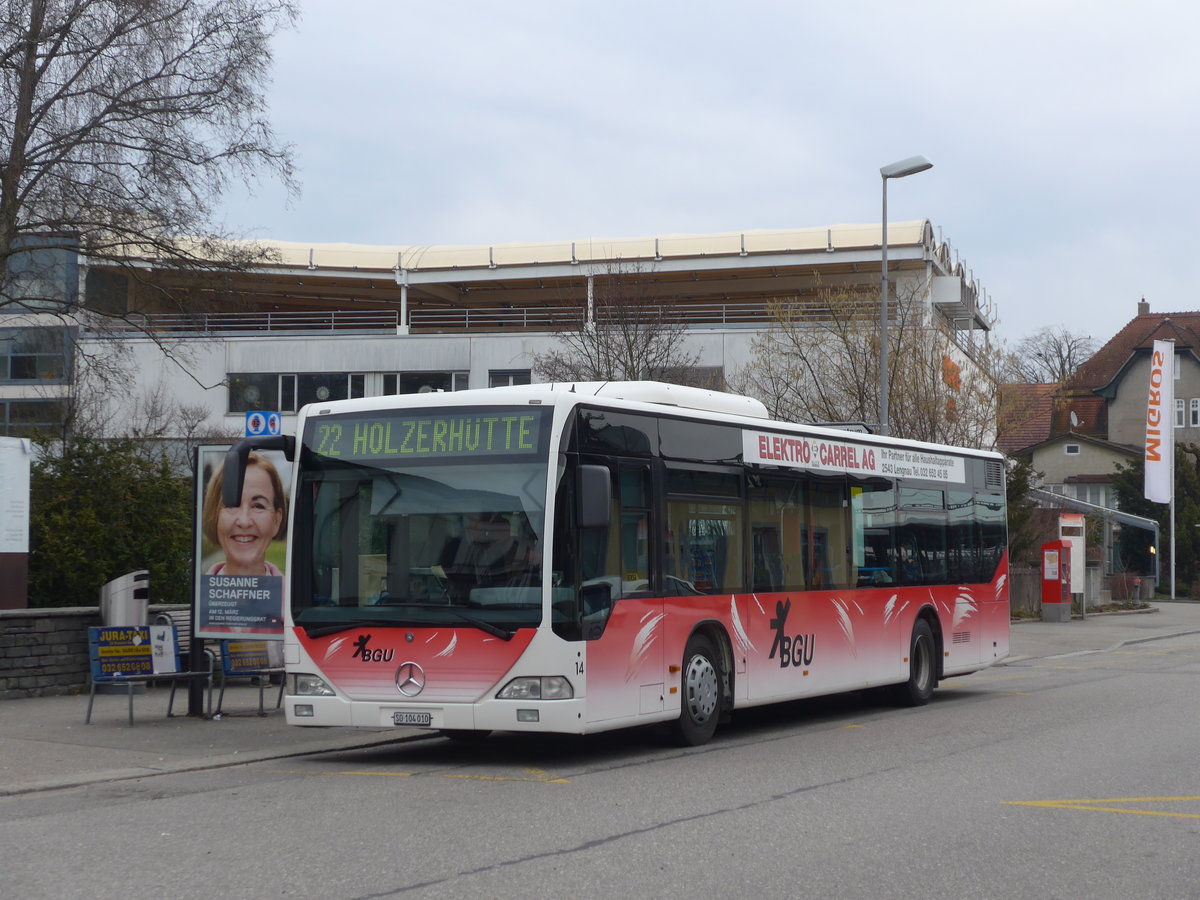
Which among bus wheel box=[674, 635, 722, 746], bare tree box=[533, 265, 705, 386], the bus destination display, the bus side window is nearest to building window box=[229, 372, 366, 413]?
bare tree box=[533, 265, 705, 386]

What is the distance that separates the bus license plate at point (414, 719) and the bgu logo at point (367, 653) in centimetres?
44

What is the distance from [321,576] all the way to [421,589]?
0.94 metres

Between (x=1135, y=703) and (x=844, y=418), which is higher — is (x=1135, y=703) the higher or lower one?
the lower one

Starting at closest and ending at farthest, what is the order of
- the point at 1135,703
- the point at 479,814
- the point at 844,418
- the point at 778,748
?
the point at 479,814
the point at 778,748
the point at 1135,703
the point at 844,418

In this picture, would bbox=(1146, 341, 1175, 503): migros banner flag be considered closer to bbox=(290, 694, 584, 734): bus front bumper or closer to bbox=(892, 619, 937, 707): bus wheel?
bbox=(892, 619, 937, 707): bus wheel

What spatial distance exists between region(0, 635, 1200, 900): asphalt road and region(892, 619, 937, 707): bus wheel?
284 centimetres

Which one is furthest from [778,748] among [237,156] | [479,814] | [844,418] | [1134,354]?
[1134,354]

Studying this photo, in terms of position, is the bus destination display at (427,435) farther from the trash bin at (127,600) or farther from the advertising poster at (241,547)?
the trash bin at (127,600)

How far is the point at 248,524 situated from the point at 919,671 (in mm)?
7743

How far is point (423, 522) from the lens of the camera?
11.4 m

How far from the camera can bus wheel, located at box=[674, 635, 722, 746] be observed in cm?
1250

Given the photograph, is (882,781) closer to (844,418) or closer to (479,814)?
(479,814)

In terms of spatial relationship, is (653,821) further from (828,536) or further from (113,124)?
(113,124)

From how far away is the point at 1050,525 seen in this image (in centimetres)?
4688
